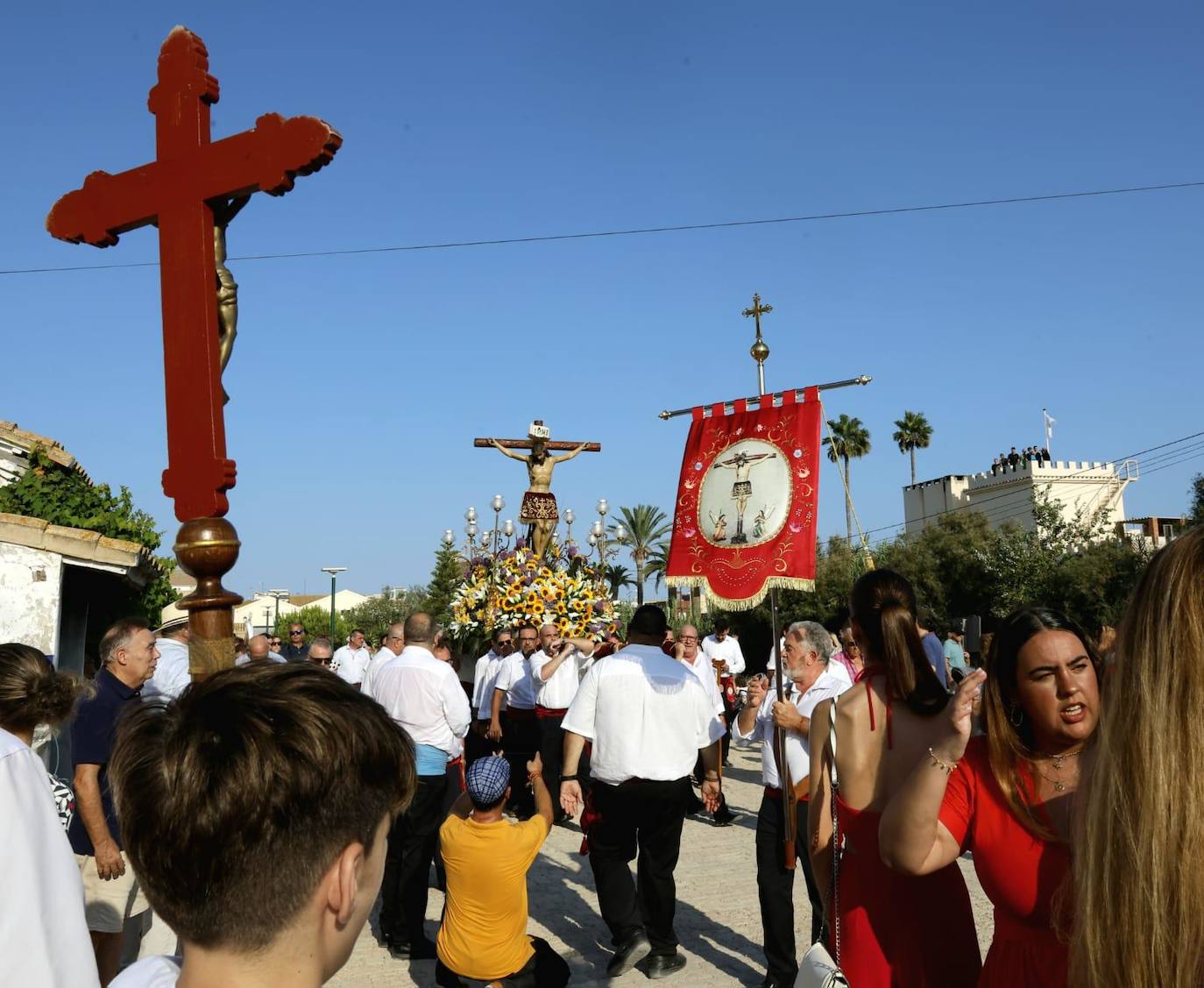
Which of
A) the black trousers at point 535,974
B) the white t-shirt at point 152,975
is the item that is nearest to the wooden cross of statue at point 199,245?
the white t-shirt at point 152,975

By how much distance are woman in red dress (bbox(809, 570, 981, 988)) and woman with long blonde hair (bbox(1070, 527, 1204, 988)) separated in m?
1.97

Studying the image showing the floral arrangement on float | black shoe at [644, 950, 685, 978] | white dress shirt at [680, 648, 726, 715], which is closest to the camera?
black shoe at [644, 950, 685, 978]

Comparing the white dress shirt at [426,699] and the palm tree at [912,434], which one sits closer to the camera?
the white dress shirt at [426,699]

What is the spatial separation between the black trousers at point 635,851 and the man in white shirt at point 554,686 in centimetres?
384

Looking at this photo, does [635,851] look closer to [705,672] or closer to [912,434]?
[705,672]

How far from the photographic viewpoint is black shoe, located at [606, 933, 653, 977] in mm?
5996

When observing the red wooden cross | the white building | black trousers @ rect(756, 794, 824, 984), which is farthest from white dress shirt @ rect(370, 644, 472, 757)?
the white building

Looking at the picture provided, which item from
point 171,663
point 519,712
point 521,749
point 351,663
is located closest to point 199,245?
point 171,663

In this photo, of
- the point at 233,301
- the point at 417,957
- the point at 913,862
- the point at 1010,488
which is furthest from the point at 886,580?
the point at 1010,488

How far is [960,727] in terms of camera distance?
2631mm

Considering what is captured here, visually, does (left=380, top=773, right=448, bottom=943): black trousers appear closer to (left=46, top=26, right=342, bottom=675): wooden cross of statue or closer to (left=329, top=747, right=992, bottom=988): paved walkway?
(left=329, top=747, right=992, bottom=988): paved walkway

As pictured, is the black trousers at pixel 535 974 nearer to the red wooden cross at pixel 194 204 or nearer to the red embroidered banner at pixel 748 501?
the red embroidered banner at pixel 748 501

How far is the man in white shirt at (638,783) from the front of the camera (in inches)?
242

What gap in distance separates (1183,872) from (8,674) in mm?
3349
